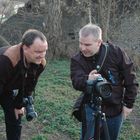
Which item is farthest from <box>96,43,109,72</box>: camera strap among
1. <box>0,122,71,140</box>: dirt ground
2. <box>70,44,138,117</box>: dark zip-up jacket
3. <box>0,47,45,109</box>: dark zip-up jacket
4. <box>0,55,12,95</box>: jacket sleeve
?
<box>0,122,71,140</box>: dirt ground

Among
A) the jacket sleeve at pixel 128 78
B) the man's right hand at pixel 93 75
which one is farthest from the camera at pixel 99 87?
the jacket sleeve at pixel 128 78

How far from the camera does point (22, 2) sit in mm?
13750

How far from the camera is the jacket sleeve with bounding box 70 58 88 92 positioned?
4191 mm

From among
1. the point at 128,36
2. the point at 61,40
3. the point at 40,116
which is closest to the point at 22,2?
the point at 61,40

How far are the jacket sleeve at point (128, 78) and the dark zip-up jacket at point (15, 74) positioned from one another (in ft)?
2.76

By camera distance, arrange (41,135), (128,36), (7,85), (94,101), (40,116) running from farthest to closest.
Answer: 1. (128,36)
2. (40,116)
3. (41,135)
4. (7,85)
5. (94,101)

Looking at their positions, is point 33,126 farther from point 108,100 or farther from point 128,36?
point 128,36

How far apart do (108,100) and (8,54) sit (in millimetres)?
1077

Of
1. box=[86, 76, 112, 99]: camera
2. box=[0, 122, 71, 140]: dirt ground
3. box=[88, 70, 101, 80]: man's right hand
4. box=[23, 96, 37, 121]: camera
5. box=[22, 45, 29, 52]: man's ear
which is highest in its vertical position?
box=[22, 45, 29, 52]: man's ear

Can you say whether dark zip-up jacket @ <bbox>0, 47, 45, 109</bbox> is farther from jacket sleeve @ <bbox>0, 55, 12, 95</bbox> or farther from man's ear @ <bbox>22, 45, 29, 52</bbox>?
man's ear @ <bbox>22, 45, 29, 52</bbox>

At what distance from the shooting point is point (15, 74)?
4352 millimetres

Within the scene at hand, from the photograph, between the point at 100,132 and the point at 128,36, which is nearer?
the point at 100,132

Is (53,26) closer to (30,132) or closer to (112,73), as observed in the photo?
(30,132)

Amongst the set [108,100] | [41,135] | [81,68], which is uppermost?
[81,68]
